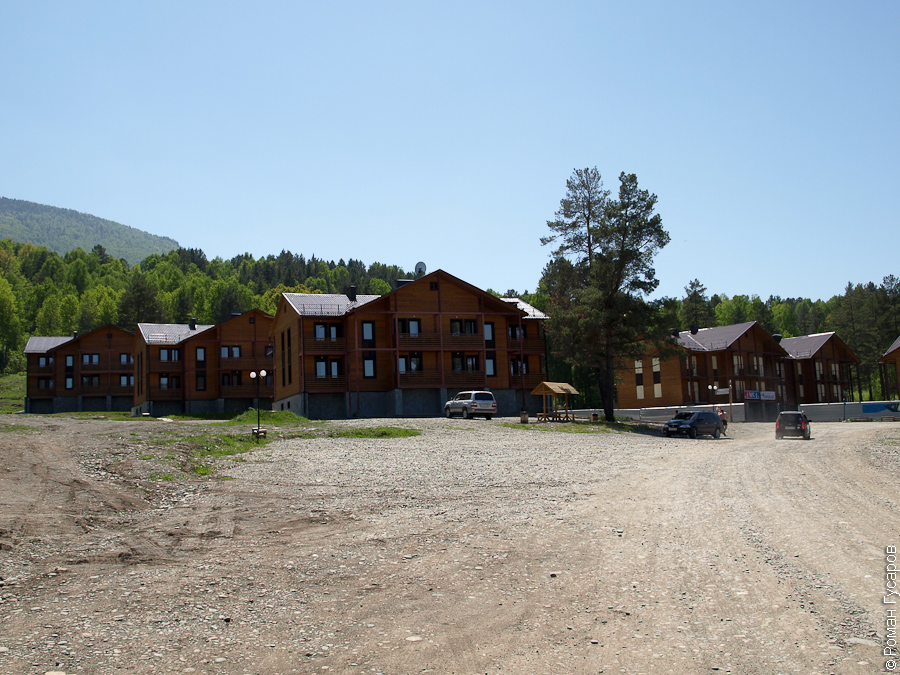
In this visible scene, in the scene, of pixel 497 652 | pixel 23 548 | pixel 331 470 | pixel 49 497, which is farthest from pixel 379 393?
pixel 497 652

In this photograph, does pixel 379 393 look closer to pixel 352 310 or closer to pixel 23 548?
pixel 352 310

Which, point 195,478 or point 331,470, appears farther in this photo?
point 331,470

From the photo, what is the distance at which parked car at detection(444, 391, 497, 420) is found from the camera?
45031 mm

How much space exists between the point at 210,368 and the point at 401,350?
2971 centimetres

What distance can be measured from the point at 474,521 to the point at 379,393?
40728mm

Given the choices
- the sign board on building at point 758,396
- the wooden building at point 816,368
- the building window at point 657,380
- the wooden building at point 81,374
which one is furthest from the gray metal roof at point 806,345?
the wooden building at point 81,374

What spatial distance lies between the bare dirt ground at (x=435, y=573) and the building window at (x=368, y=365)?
35.1 metres

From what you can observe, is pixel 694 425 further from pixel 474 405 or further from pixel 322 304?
pixel 322 304

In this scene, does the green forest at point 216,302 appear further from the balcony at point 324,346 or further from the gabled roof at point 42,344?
the gabled roof at point 42,344

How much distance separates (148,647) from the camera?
6355 mm

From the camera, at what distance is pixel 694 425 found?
39.1 meters

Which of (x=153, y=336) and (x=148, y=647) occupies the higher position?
(x=153, y=336)

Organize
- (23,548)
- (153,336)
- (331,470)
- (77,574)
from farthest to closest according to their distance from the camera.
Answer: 1. (153,336)
2. (331,470)
3. (23,548)
4. (77,574)

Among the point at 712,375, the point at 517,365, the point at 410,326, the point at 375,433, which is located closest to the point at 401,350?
the point at 410,326
